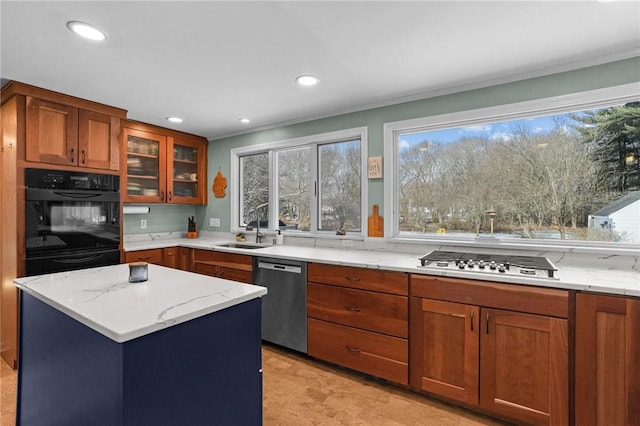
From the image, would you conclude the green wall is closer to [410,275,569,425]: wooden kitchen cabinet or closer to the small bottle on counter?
[410,275,569,425]: wooden kitchen cabinet

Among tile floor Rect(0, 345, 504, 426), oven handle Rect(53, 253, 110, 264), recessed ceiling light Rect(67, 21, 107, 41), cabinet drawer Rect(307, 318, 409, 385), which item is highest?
recessed ceiling light Rect(67, 21, 107, 41)

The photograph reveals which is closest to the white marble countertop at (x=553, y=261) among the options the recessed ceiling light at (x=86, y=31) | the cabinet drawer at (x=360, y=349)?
the cabinet drawer at (x=360, y=349)

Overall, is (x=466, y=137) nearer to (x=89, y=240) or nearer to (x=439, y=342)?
(x=439, y=342)

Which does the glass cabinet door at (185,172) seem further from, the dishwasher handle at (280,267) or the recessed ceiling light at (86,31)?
the recessed ceiling light at (86,31)

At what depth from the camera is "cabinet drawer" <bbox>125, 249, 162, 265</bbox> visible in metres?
3.15

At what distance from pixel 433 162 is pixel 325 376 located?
6.57ft

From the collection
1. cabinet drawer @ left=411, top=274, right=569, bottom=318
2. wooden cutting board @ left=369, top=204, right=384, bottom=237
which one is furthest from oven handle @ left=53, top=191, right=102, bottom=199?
cabinet drawer @ left=411, top=274, right=569, bottom=318

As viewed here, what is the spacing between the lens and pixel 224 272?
10.5 ft

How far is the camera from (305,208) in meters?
3.48

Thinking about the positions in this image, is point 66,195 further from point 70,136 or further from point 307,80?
point 307,80

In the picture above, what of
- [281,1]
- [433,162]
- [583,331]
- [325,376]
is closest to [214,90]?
[281,1]

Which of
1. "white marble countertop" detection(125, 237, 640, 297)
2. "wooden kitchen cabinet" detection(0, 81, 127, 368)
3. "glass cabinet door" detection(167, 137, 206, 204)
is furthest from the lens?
"glass cabinet door" detection(167, 137, 206, 204)

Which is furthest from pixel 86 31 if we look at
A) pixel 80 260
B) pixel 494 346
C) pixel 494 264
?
pixel 494 346

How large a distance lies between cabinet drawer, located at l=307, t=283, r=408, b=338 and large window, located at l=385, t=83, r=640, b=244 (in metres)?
0.79
